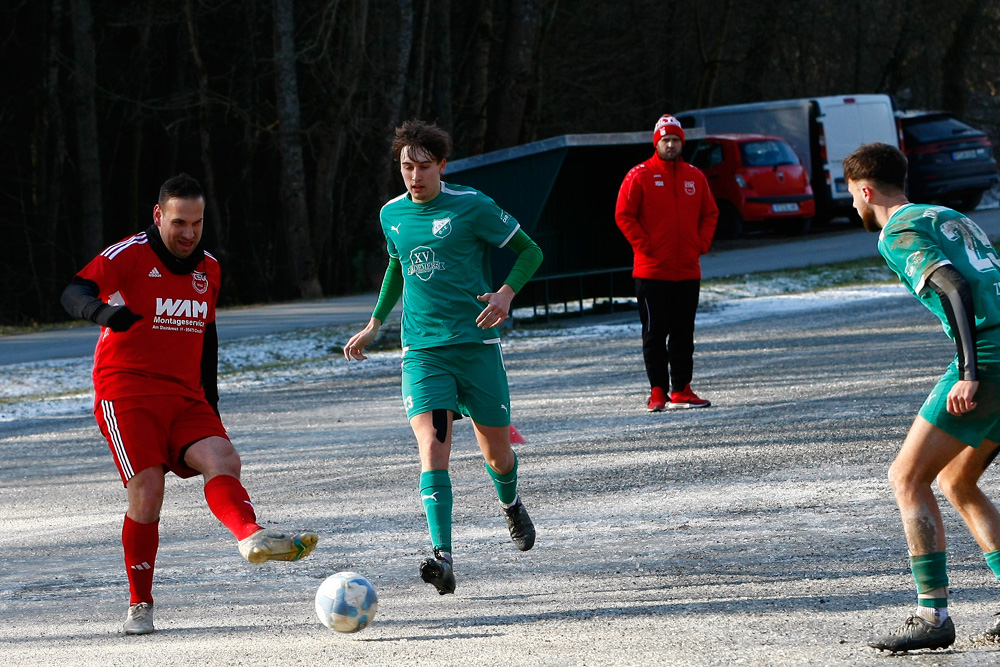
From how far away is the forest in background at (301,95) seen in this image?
969 inches

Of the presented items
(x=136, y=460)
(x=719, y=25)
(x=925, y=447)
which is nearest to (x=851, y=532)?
(x=925, y=447)

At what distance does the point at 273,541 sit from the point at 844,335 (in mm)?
9885

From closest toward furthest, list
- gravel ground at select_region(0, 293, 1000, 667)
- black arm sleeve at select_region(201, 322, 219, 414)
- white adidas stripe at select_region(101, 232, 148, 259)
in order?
gravel ground at select_region(0, 293, 1000, 667) → white adidas stripe at select_region(101, 232, 148, 259) → black arm sleeve at select_region(201, 322, 219, 414)

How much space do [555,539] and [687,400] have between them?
12.6ft

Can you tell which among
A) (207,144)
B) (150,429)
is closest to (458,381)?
(150,429)

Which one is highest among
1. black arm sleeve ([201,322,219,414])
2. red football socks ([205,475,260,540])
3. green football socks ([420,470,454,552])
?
black arm sleeve ([201,322,219,414])

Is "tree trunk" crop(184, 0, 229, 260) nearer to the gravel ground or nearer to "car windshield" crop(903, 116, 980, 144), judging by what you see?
"car windshield" crop(903, 116, 980, 144)

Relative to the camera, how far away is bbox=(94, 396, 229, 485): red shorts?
5.13m

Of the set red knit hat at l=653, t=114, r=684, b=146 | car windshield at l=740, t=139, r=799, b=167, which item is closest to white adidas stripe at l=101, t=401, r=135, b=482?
red knit hat at l=653, t=114, r=684, b=146

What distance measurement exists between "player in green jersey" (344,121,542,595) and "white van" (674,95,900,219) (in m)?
20.1

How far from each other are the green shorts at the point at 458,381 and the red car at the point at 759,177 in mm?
18594

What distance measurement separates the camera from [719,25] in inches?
1342

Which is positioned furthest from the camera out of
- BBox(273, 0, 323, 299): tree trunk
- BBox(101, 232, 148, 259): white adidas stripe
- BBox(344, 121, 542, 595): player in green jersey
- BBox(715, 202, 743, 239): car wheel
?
BBox(715, 202, 743, 239): car wheel

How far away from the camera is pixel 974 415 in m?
4.29
